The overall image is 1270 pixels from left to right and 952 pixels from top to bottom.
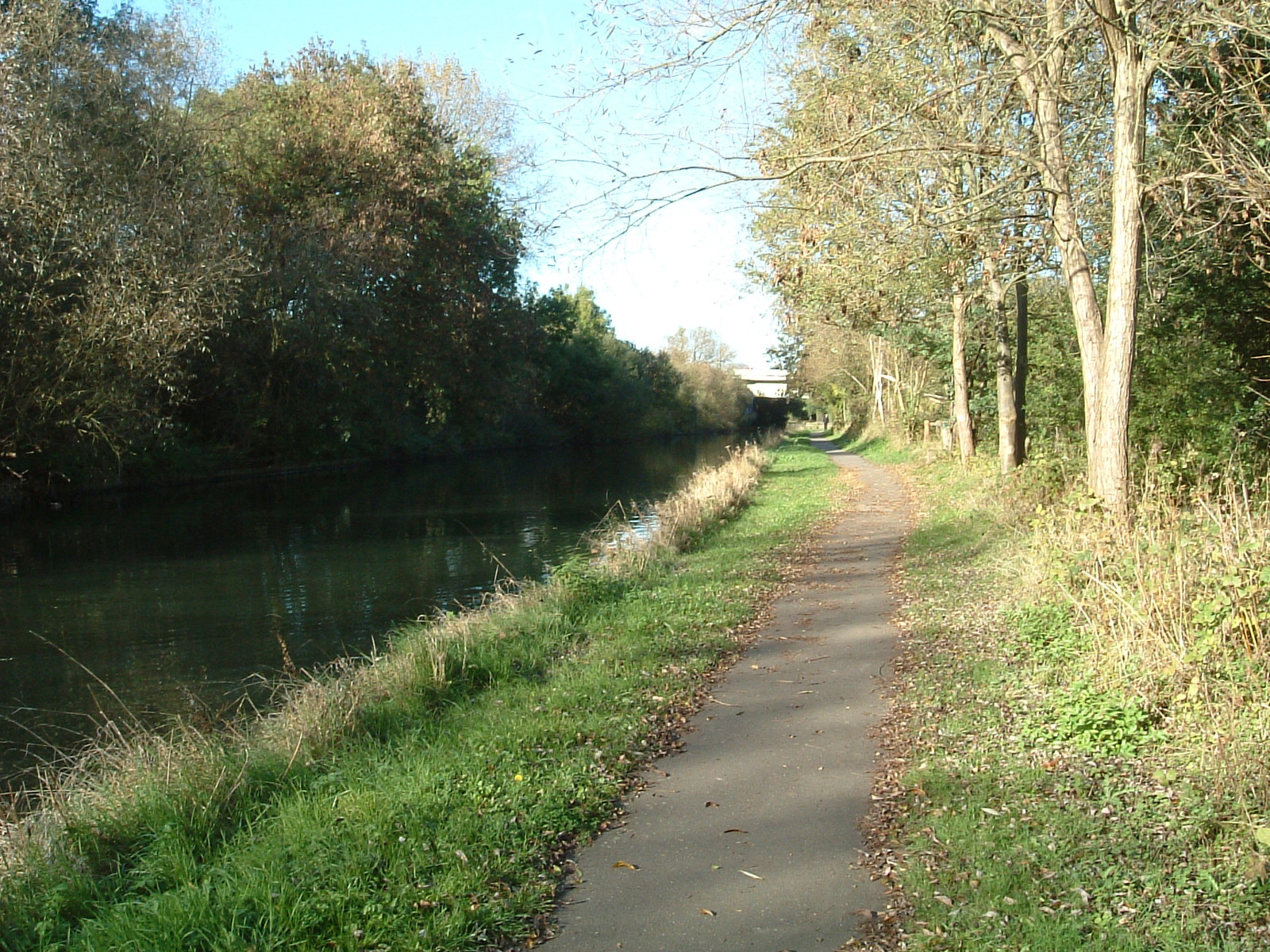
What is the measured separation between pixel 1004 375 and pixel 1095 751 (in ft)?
48.1

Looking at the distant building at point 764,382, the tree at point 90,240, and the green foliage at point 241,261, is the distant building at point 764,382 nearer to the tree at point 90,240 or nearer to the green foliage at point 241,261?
the green foliage at point 241,261

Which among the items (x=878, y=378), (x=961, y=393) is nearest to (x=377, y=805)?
(x=961, y=393)

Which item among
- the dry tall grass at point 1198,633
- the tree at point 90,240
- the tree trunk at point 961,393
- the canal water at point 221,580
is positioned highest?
the tree at point 90,240

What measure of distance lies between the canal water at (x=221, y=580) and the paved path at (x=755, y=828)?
4.19 meters

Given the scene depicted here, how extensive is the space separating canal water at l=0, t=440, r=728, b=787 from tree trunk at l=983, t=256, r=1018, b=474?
8.01 meters

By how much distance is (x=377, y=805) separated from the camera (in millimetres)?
5352

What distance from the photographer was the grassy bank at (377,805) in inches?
169

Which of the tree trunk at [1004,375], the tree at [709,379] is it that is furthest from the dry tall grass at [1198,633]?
the tree at [709,379]

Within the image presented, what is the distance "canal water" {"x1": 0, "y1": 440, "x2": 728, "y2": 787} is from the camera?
34.6 ft

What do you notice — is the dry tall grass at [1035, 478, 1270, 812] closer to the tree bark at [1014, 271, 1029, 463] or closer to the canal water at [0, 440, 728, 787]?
the canal water at [0, 440, 728, 787]

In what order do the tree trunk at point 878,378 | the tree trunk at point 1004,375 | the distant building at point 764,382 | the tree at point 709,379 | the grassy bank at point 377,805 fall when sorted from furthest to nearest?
the distant building at point 764,382, the tree at point 709,379, the tree trunk at point 878,378, the tree trunk at point 1004,375, the grassy bank at point 377,805

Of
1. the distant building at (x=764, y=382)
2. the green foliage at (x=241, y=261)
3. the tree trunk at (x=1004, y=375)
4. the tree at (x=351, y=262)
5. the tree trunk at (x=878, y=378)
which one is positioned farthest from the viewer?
the distant building at (x=764, y=382)

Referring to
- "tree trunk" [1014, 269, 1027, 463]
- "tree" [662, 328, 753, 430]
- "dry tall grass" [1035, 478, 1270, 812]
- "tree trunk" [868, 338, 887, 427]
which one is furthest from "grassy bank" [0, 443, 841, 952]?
"tree" [662, 328, 753, 430]

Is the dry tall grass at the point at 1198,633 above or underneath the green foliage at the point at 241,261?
underneath
